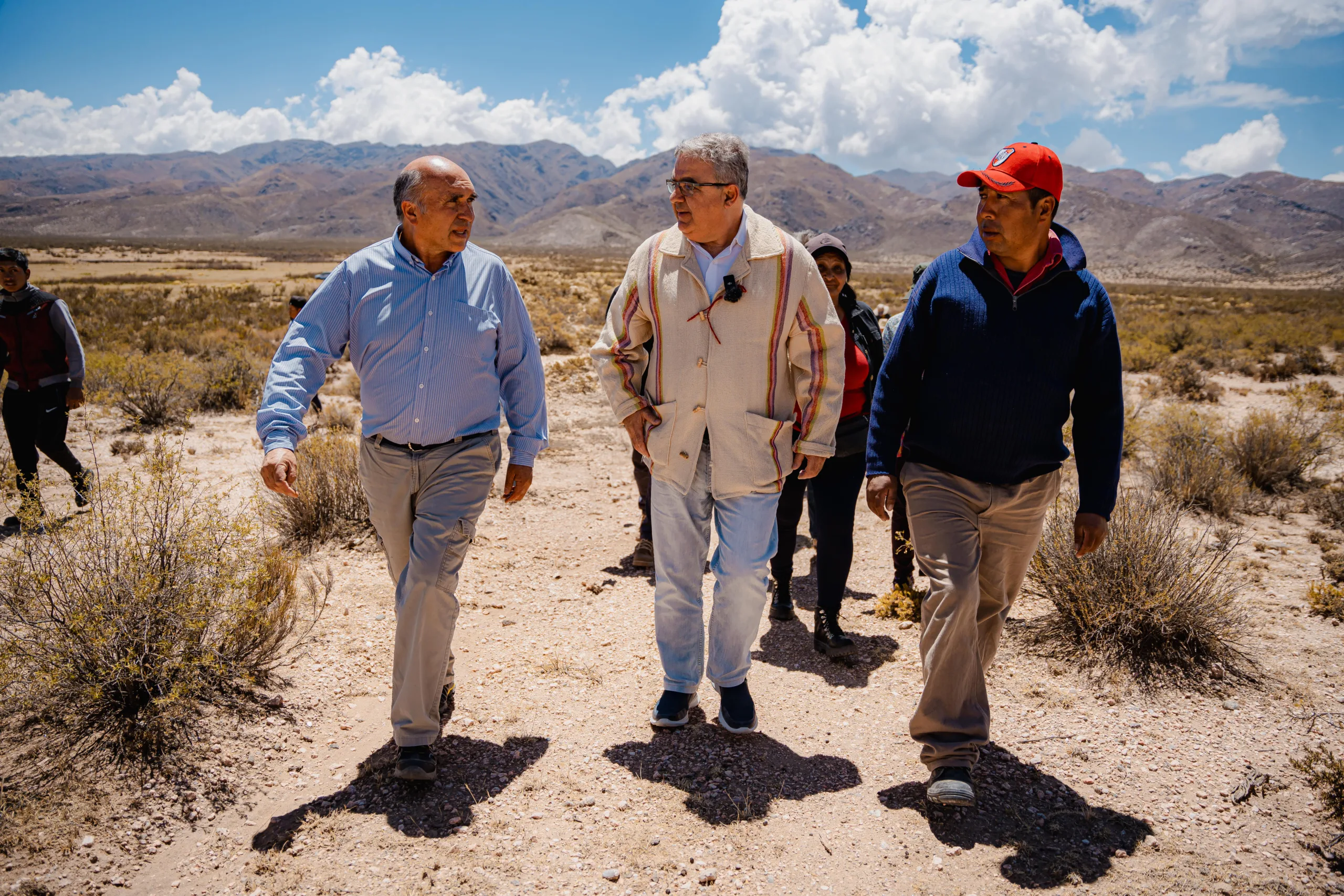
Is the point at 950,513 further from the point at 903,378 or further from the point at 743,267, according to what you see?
the point at 743,267

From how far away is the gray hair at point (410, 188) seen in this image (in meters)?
2.80

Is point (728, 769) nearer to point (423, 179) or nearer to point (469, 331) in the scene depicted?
point (469, 331)

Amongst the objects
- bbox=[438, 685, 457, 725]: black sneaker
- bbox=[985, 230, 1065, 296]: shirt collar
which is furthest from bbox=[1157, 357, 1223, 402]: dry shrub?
bbox=[438, 685, 457, 725]: black sneaker

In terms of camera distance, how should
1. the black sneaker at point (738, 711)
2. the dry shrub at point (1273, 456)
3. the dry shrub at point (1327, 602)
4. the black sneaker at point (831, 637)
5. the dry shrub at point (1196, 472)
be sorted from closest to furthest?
the black sneaker at point (738, 711)
the black sneaker at point (831, 637)
the dry shrub at point (1327, 602)
the dry shrub at point (1196, 472)
the dry shrub at point (1273, 456)

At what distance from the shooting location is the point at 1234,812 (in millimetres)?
2770

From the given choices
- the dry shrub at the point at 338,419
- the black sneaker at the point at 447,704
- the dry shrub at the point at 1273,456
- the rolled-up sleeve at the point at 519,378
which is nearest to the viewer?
the rolled-up sleeve at the point at 519,378

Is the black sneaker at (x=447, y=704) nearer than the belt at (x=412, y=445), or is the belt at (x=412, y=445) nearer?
the belt at (x=412, y=445)

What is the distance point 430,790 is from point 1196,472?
6768mm

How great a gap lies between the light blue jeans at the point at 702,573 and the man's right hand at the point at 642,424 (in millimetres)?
173

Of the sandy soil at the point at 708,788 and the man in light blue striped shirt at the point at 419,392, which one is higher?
the man in light blue striped shirt at the point at 419,392

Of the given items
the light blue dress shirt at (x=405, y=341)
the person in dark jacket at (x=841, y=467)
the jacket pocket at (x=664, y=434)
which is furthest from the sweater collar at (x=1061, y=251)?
the light blue dress shirt at (x=405, y=341)

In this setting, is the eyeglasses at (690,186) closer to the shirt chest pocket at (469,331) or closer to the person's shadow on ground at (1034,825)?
the shirt chest pocket at (469,331)

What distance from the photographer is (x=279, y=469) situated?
2516 mm

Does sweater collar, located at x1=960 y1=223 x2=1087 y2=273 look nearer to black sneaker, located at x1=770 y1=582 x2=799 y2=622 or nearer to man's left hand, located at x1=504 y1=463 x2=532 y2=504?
man's left hand, located at x1=504 y1=463 x2=532 y2=504
